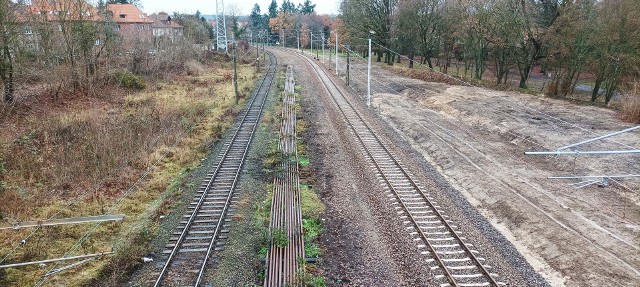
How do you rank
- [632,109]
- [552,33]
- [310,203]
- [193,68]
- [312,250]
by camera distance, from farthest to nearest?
1. [193,68]
2. [552,33]
3. [632,109]
4. [310,203]
5. [312,250]

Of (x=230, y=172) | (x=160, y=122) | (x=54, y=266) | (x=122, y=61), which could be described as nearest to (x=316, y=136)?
(x=230, y=172)

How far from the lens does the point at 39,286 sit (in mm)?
10172

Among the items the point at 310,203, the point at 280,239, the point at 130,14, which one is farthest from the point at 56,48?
the point at 130,14

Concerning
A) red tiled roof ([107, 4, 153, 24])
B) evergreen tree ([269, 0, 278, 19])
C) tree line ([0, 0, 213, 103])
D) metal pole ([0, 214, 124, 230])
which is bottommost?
metal pole ([0, 214, 124, 230])

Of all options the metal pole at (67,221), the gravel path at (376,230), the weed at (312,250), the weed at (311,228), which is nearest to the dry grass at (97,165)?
the metal pole at (67,221)

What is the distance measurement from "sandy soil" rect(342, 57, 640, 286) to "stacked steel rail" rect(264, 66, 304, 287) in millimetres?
6576

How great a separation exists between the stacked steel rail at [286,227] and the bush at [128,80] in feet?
73.9

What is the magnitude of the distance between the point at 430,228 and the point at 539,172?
7.74m

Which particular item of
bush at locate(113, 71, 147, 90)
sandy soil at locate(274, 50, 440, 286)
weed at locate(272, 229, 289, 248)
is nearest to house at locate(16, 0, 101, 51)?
bush at locate(113, 71, 147, 90)

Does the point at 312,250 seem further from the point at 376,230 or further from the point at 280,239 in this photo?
the point at 376,230

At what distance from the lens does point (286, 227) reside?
43.2 feet

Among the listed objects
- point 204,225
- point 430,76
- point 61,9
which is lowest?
point 204,225

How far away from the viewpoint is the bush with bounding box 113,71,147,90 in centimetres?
3703

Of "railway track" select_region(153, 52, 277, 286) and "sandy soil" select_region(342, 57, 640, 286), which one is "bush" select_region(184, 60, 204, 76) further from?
"railway track" select_region(153, 52, 277, 286)
